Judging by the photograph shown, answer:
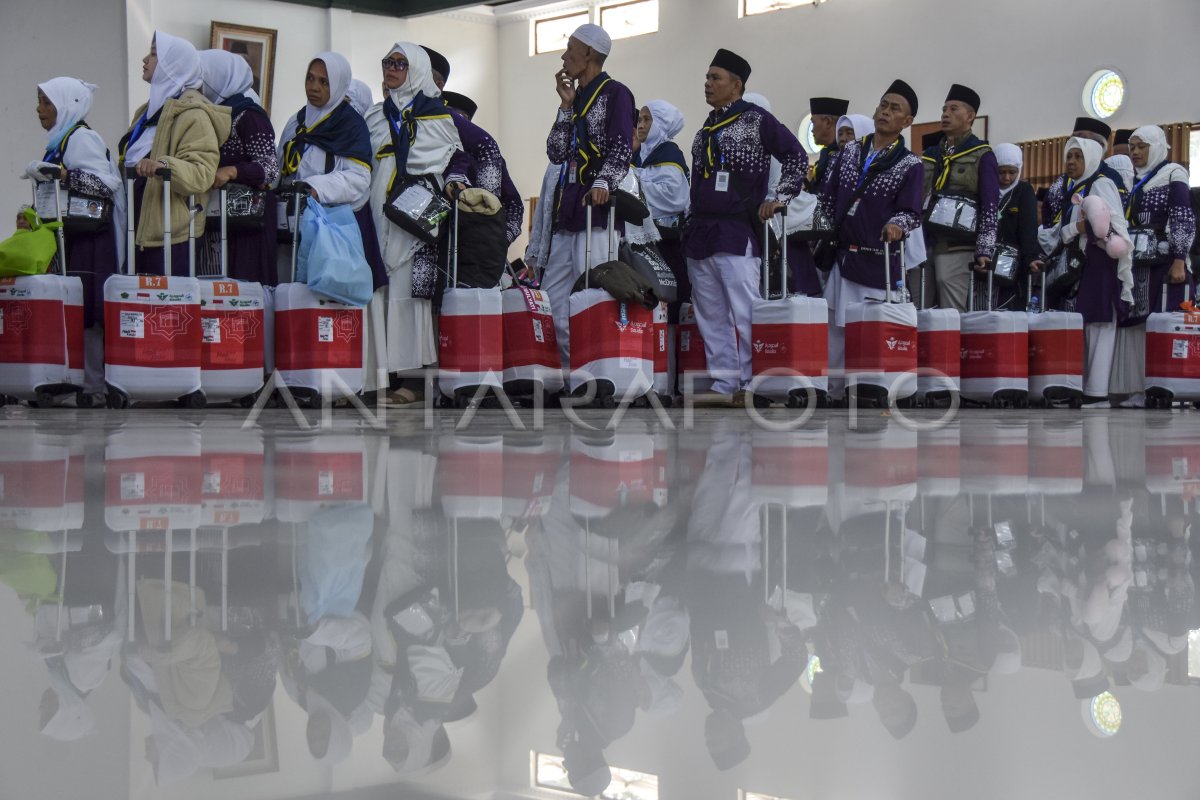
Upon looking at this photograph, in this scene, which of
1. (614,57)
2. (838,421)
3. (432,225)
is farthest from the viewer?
(614,57)

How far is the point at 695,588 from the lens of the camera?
42.9 inches

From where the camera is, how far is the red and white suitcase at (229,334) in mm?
5746

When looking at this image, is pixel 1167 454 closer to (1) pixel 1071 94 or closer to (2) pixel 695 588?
(2) pixel 695 588

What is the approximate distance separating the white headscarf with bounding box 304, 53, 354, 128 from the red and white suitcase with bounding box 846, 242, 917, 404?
289cm

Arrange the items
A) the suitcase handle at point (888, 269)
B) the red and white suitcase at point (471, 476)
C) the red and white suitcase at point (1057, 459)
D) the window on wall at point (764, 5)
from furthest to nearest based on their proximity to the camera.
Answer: the window on wall at point (764, 5)
the suitcase handle at point (888, 269)
the red and white suitcase at point (1057, 459)
the red and white suitcase at point (471, 476)

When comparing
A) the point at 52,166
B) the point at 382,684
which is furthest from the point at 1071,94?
the point at 382,684

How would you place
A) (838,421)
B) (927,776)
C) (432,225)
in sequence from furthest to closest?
(432,225) < (838,421) < (927,776)

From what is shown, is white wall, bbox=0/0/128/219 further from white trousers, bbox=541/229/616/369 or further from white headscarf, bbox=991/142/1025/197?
white headscarf, bbox=991/142/1025/197

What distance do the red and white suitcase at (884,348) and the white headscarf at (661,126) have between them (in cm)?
147

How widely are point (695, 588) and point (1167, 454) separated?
A: 236 cm

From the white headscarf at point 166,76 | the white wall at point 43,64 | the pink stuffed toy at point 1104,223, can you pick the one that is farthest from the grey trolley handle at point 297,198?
the white wall at point 43,64

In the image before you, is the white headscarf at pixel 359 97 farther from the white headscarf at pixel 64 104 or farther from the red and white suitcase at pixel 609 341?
the red and white suitcase at pixel 609 341

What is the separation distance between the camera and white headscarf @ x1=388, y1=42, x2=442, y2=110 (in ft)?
20.1

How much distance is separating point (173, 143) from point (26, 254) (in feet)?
2.63
